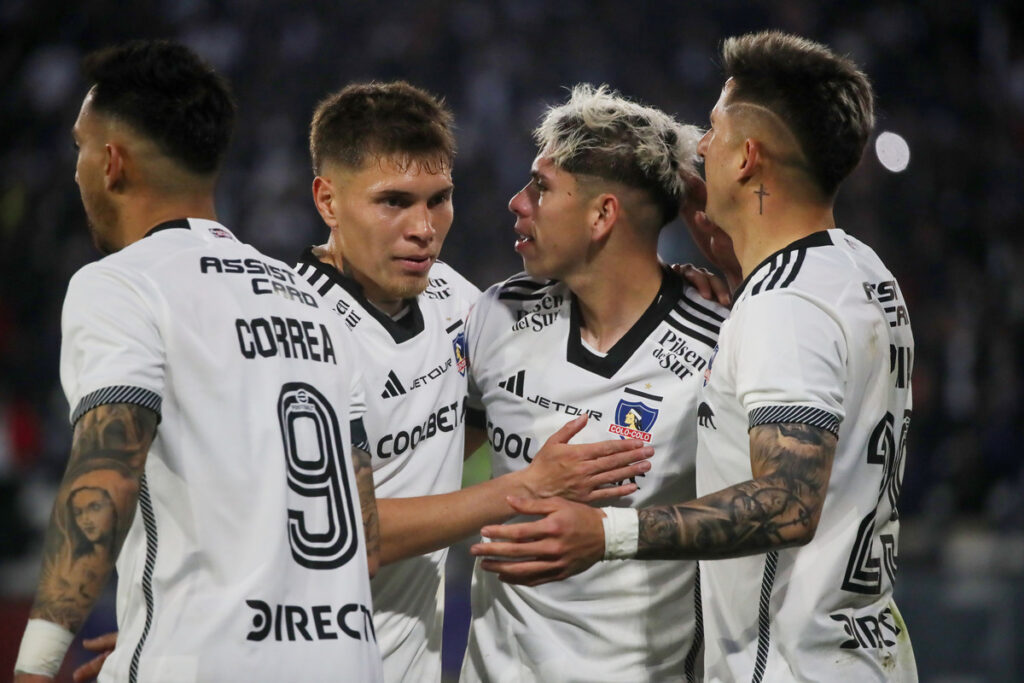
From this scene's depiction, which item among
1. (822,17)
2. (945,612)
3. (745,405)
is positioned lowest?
(945,612)

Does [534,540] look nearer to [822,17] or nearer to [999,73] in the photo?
[999,73]

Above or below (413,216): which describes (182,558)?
below

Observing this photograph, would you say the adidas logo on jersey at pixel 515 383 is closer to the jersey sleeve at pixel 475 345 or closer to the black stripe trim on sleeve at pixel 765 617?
the jersey sleeve at pixel 475 345

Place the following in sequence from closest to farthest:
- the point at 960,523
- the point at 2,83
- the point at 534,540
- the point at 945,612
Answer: the point at 534,540
the point at 945,612
the point at 960,523
the point at 2,83

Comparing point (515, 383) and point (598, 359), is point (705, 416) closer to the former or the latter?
point (598, 359)

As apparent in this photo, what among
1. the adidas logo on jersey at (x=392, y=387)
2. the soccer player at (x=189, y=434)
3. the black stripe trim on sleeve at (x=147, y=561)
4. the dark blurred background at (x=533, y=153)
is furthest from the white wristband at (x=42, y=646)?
the dark blurred background at (x=533, y=153)

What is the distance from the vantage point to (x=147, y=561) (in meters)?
2.68

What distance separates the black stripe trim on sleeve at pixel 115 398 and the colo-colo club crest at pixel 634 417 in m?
1.64

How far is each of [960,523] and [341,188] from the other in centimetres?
589

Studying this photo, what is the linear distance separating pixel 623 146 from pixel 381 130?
2.71 feet

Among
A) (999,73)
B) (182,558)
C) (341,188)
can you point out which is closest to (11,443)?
(341,188)

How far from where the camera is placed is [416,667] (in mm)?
3752

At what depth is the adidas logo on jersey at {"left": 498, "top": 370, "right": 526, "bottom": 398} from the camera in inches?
155

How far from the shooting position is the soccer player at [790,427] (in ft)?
9.36
